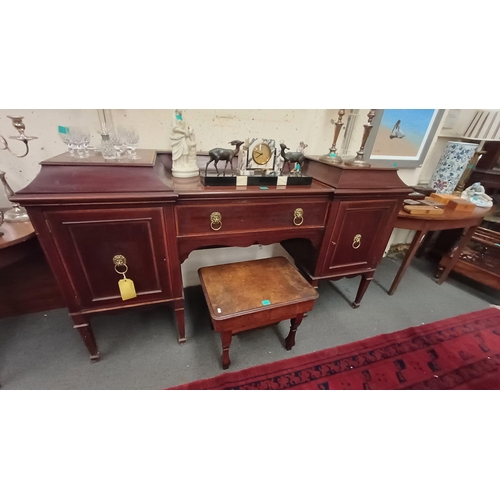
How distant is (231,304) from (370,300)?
1.29m

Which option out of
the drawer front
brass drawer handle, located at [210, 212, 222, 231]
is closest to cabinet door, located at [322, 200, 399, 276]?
the drawer front

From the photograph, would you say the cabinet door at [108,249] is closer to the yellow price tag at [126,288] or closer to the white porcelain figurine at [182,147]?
the yellow price tag at [126,288]

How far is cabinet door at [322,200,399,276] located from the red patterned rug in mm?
497

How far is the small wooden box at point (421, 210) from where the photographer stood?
1.56m

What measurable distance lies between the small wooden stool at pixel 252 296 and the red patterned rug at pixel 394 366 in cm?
15

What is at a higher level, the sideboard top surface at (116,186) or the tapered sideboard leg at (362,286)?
the sideboard top surface at (116,186)

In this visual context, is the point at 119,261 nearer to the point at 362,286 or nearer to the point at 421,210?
the point at 362,286

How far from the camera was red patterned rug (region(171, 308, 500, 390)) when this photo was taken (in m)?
1.21

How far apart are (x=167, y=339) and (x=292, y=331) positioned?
0.75 meters

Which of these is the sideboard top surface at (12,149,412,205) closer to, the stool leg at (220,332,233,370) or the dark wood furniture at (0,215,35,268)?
the dark wood furniture at (0,215,35,268)

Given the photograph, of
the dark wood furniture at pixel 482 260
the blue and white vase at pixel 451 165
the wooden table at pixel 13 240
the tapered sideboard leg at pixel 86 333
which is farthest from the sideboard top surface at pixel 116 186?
the dark wood furniture at pixel 482 260

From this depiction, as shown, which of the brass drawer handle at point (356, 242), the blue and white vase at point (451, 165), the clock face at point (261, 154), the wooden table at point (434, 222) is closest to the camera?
the clock face at point (261, 154)

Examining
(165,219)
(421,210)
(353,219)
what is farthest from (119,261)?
(421,210)

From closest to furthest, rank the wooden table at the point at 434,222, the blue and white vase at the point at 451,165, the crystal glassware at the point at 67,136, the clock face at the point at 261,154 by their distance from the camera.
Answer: the crystal glassware at the point at 67,136, the clock face at the point at 261,154, the wooden table at the point at 434,222, the blue and white vase at the point at 451,165
